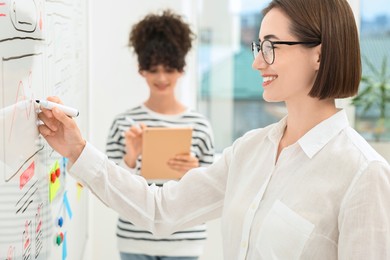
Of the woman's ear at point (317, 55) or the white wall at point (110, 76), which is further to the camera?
the white wall at point (110, 76)

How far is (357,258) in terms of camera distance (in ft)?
4.03

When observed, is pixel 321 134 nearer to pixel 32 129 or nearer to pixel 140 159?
pixel 32 129

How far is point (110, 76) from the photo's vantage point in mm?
3170

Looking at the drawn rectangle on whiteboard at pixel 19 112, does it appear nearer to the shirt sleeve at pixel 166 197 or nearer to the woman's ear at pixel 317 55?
the shirt sleeve at pixel 166 197

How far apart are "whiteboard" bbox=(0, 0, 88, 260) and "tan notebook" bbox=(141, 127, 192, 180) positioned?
0.39 m

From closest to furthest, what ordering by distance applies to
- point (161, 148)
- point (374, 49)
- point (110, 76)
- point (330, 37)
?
1. point (330, 37)
2. point (161, 148)
3. point (110, 76)
4. point (374, 49)

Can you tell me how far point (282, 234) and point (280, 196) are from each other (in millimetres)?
90

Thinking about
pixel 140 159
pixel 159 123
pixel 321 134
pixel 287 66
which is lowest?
pixel 140 159

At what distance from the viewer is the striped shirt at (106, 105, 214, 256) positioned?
7.48ft

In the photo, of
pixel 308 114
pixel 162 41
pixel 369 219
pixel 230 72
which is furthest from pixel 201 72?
pixel 369 219

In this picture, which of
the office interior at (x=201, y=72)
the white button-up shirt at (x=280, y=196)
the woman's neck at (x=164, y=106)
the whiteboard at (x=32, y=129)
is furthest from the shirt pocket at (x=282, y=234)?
the office interior at (x=201, y=72)

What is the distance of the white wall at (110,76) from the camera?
3.14 meters

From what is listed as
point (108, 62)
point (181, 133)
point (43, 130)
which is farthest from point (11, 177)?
point (108, 62)

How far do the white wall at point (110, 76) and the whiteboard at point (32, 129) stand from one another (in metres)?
1.18
